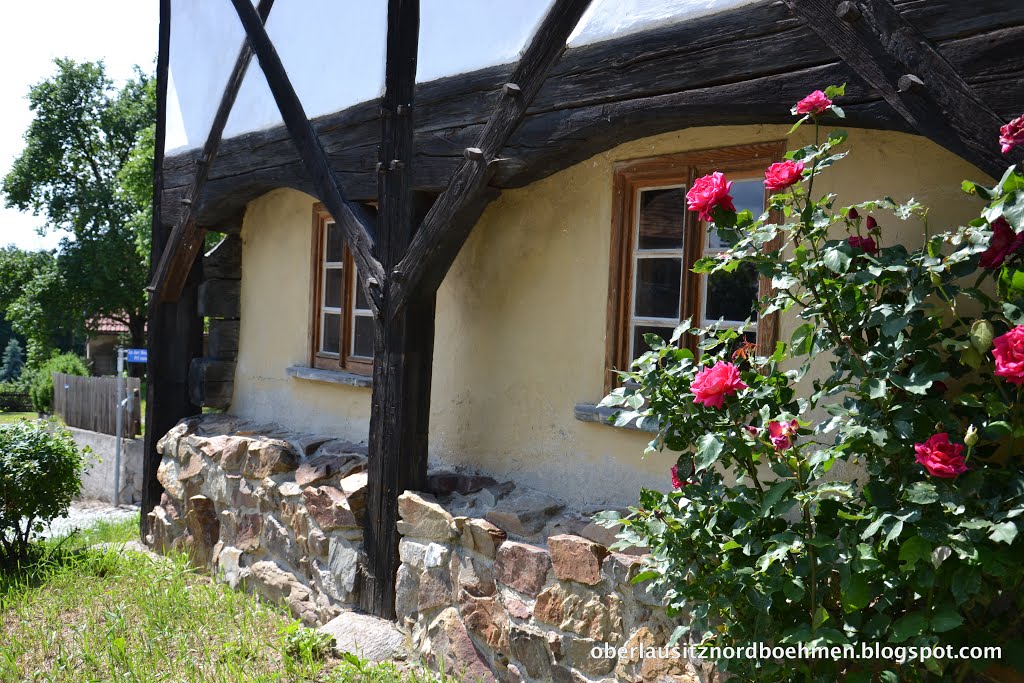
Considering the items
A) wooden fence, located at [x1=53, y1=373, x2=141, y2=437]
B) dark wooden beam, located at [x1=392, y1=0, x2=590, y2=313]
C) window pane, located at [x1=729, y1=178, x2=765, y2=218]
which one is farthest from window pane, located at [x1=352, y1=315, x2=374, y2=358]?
wooden fence, located at [x1=53, y1=373, x2=141, y2=437]

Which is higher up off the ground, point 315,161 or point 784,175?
point 315,161

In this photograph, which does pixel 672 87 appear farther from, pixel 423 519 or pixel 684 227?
pixel 423 519

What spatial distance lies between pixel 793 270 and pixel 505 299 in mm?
2059

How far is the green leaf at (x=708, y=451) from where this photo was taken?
8.95 feet

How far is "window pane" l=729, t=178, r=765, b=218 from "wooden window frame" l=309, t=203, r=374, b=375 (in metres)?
2.84

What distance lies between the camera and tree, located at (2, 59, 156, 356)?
25.3 m

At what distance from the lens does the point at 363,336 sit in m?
5.76

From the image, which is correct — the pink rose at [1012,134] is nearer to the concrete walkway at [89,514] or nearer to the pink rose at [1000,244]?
the pink rose at [1000,244]

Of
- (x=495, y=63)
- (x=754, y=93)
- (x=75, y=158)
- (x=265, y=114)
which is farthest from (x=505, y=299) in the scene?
(x=75, y=158)

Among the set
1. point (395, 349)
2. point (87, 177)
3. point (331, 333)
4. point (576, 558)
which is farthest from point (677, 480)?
point (87, 177)

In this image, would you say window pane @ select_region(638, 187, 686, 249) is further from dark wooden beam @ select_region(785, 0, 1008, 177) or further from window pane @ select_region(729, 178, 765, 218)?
dark wooden beam @ select_region(785, 0, 1008, 177)

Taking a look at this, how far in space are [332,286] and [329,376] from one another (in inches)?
27.4

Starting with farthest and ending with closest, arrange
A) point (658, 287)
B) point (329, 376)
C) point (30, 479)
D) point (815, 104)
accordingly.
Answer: point (30, 479), point (329, 376), point (658, 287), point (815, 104)

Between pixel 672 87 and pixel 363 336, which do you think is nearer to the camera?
pixel 672 87
